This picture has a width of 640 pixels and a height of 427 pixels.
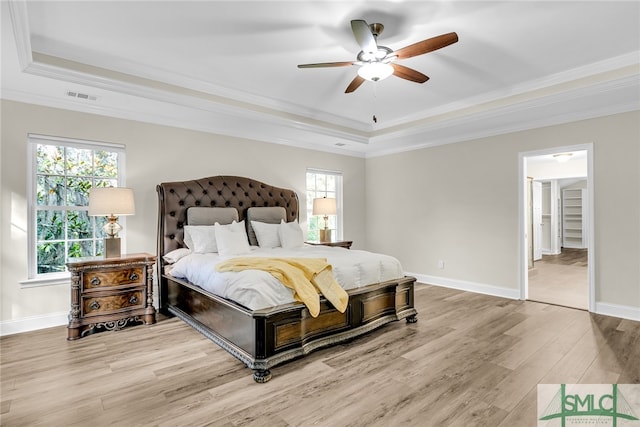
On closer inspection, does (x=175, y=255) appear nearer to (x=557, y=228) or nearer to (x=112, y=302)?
(x=112, y=302)

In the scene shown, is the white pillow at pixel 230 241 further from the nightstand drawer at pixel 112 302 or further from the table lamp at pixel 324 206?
the table lamp at pixel 324 206

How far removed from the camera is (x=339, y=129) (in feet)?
17.6

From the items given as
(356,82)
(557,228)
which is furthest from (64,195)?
(557,228)

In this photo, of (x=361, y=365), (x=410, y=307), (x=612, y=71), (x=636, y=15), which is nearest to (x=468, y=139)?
(x=612, y=71)

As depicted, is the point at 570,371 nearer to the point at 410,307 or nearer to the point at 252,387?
the point at 410,307

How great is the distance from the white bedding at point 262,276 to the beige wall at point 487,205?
7.04 ft

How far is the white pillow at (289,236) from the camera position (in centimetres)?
449

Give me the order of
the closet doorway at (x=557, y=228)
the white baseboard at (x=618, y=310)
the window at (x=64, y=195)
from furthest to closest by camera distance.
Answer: the closet doorway at (x=557, y=228)
the white baseboard at (x=618, y=310)
the window at (x=64, y=195)

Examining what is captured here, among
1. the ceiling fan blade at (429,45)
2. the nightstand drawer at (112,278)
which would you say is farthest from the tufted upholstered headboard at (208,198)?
the ceiling fan blade at (429,45)

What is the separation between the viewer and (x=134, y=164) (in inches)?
160

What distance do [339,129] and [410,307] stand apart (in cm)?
298

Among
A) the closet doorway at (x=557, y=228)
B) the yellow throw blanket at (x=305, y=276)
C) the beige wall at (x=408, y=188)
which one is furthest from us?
the closet doorway at (x=557, y=228)

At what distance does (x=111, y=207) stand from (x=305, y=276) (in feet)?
7.16

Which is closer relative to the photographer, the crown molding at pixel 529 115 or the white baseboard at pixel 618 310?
the crown molding at pixel 529 115
